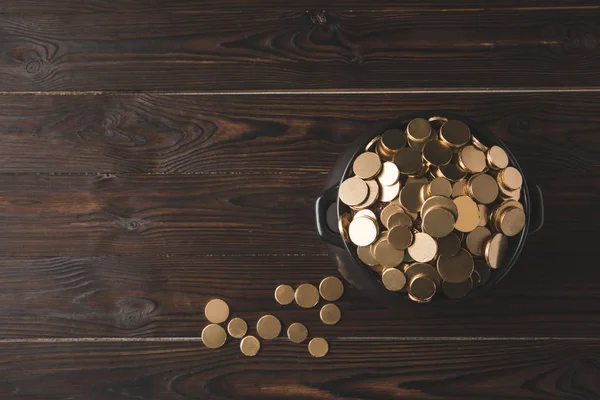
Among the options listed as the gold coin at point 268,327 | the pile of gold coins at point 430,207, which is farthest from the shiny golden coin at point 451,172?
the gold coin at point 268,327

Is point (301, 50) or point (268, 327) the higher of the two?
point (301, 50)

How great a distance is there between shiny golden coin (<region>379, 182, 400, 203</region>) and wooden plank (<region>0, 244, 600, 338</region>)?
192mm

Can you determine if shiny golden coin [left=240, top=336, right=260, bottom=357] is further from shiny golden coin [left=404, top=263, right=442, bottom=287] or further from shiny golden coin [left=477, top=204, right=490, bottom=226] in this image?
shiny golden coin [left=477, top=204, right=490, bottom=226]

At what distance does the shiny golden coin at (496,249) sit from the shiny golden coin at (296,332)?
0.31m

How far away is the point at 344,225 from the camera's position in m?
0.77

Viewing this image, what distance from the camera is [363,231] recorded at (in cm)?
76

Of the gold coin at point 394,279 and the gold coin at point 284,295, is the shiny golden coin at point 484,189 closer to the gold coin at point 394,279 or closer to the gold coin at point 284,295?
the gold coin at point 394,279

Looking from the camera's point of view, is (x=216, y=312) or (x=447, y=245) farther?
(x=216, y=312)

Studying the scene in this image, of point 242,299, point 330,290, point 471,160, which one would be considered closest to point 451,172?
point 471,160

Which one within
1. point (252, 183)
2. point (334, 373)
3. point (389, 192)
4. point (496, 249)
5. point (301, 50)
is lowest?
point (334, 373)

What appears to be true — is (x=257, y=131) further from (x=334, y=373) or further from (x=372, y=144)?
(x=334, y=373)

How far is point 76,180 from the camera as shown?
946mm

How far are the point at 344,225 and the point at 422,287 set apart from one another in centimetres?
13

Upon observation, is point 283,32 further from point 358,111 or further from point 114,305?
point 114,305
